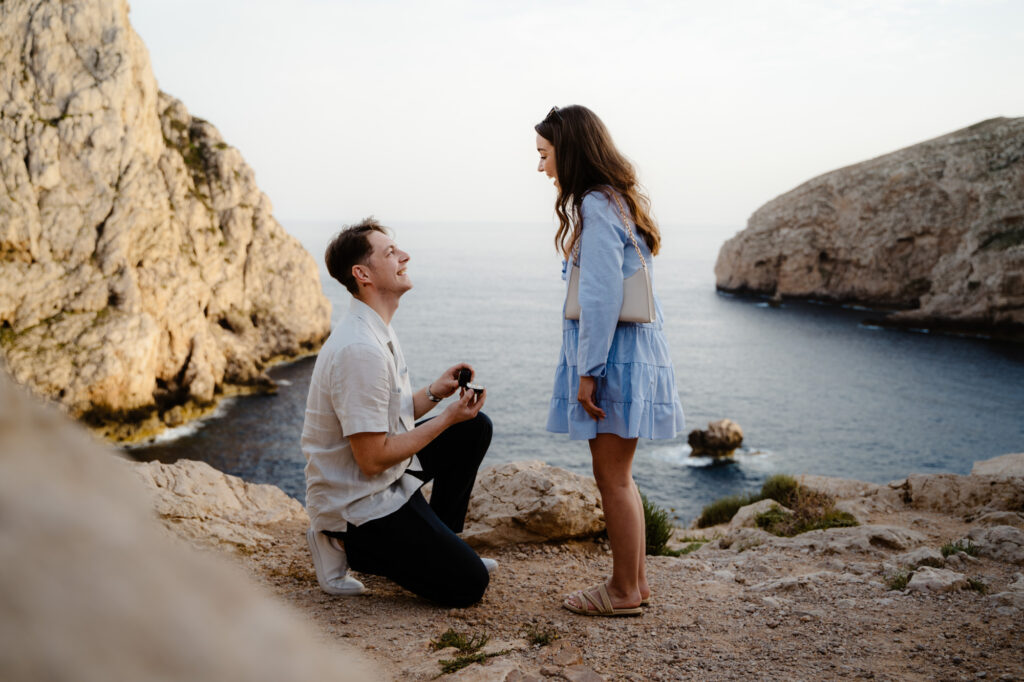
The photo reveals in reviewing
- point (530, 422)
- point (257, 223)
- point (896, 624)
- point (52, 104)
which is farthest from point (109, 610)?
point (257, 223)

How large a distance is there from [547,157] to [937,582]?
385 cm

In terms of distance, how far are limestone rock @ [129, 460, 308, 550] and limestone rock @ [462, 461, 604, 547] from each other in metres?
1.60

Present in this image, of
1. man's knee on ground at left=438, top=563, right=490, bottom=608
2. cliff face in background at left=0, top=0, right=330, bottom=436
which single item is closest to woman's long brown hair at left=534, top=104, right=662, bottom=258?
man's knee on ground at left=438, top=563, right=490, bottom=608

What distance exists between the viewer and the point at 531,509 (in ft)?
17.5

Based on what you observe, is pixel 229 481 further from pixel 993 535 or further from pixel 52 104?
pixel 52 104

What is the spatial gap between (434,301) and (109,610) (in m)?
77.1

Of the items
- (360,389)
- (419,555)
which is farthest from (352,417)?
(419,555)

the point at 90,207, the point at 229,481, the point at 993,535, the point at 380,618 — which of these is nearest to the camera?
the point at 380,618

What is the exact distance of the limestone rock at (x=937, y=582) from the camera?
180 inches

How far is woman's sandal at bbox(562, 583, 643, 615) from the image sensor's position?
4.05m

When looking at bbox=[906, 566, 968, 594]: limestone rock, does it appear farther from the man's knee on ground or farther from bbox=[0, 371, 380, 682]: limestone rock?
bbox=[0, 371, 380, 682]: limestone rock

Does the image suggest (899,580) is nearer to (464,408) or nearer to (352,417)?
(464,408)

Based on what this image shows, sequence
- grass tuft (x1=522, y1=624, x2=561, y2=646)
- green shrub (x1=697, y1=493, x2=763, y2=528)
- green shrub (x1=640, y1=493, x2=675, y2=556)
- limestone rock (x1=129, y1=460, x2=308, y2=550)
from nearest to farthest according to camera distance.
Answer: grass tuft (x1=522, y1=624, x2=561, y2=646)
limestone rock (x1=129, y1=460, x2=308, y2=550)
green shrub (x1=640, y1=493, x2=675, y2=556)
green shrub (x1=697, y1=493, x2=763, y2=528)

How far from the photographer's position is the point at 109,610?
1.34 ft
